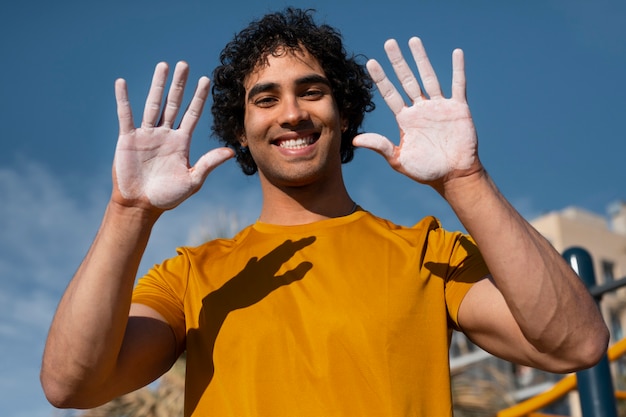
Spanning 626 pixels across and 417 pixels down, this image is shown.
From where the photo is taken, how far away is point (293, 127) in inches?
89.1

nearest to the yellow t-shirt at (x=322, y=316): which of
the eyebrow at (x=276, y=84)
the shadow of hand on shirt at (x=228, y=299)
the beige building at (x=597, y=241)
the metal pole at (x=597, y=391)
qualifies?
the shadow of hand on shirt at (x=228, y=299)

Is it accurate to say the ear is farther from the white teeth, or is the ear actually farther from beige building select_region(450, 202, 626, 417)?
beige building select_region(450, 202, 626, 417)

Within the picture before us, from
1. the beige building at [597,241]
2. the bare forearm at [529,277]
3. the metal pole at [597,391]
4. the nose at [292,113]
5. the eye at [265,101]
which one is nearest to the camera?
the bare forearm at [529,277]

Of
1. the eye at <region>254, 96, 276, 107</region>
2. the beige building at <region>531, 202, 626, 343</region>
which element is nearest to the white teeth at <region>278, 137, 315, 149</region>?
the eye at <region>254, 96, 276, 107</region>

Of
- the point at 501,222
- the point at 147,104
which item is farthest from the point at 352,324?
the point at 147,104

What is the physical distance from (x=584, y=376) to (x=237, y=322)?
7.45ft

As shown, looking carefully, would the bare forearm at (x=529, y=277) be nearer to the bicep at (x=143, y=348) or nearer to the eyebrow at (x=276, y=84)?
the eyebrow at (x=276, y=84)

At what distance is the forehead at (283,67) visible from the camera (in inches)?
94.6

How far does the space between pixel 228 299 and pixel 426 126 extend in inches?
25.4

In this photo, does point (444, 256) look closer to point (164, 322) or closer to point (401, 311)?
point (401, 311)

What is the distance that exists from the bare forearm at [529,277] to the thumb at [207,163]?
0.54 meters

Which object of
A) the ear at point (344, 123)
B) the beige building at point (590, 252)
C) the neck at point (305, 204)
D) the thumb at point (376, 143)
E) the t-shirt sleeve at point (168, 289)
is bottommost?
the t-shirt sleeve at point (168, 289)

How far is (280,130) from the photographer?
228cm

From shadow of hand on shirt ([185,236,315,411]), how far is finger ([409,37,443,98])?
53cm
